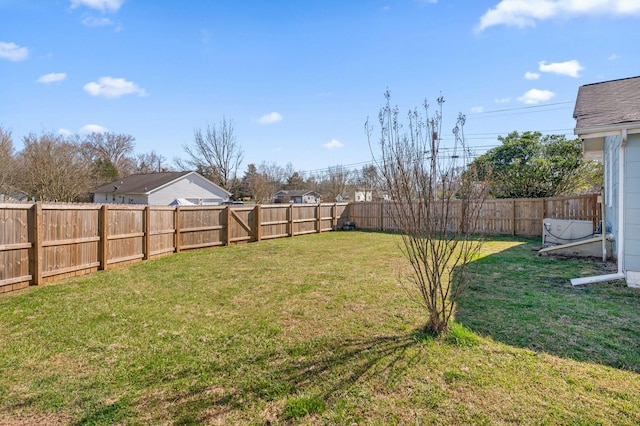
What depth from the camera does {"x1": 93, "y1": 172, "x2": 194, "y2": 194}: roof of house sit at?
25016 millimetres

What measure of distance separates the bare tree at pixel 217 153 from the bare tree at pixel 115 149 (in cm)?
1014

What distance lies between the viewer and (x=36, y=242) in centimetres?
570

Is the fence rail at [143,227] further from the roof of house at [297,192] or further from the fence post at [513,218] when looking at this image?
the roof of house at [297,192]

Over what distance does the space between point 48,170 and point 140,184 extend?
7.42 m

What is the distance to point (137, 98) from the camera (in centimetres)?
1684

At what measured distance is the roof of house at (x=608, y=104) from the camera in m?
5.30

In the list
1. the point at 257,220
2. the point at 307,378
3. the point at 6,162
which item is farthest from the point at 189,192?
the point at 307,378

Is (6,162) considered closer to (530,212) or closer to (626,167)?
(626,167)

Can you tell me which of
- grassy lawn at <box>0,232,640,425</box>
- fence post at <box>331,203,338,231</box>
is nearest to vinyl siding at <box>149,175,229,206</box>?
fence post at <box>331,203,338,231</box>

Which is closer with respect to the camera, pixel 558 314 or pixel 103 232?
pixel 558 314

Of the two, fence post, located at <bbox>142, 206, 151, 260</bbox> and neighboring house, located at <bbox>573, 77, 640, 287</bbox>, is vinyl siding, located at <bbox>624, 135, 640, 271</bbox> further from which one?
fence post, located at <bbox>142, 206, 151, 260</bbox>

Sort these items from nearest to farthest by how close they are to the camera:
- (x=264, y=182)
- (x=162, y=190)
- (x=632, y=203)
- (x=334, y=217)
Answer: (x=632, y=203)
(x=334, y=217)
(x=162, y=190)
(x=264, y=182)

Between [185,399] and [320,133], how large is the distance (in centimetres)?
2121

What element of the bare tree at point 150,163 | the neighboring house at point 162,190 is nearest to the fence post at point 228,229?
the neighboring house at point 162,190
